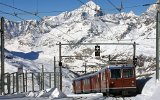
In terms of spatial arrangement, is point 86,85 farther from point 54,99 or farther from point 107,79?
point 54,99

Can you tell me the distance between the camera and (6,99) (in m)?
32.7

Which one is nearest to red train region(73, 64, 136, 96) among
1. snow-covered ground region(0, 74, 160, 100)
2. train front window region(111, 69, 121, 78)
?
train front window region(111, 69, 121, 78)

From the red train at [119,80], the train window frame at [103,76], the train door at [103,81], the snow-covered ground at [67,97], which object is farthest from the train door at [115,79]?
the snow-covered ground at [67,97]

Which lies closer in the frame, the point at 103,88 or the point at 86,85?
the point at 103,88

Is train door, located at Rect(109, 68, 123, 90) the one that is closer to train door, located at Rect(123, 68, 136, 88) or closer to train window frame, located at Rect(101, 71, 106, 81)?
train door, located at Rect(123, 68, 136, 88)

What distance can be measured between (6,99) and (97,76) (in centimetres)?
2069

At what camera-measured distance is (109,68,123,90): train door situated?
46344mm

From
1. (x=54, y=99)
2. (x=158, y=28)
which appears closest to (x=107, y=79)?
(x=158, y=28)

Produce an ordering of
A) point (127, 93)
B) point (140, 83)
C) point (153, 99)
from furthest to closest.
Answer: point (140, 83) < point (127, 93) < point (153, 99)

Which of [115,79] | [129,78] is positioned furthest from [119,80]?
[129,78]

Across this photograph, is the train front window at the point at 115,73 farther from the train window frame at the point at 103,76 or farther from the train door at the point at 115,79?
the train window frame at the point at 103,76

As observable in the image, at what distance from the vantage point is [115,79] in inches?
1837

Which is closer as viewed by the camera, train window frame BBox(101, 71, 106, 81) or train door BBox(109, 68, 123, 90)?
train door BBox(109, 68, 123, 90)

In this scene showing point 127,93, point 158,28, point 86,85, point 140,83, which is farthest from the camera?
point 86,85
